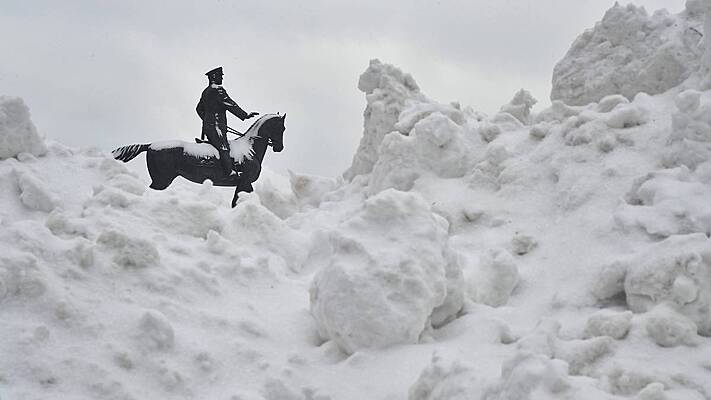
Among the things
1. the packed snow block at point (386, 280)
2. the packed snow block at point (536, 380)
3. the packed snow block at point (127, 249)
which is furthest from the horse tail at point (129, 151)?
the packed snow block at point (536, 380)

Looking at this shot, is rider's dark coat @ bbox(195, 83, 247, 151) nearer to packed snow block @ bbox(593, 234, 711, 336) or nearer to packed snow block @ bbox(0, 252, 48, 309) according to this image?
packed snow block @ bbox(0, 252, 48, 309)

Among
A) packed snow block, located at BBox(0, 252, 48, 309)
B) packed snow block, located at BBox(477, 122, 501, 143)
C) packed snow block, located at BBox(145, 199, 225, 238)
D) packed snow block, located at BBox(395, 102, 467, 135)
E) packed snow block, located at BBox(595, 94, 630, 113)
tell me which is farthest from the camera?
packed snow block, located at BBox(395, 102, 467, 135)

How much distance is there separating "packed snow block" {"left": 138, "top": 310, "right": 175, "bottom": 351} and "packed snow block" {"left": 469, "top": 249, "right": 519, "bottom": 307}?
2.13 meters

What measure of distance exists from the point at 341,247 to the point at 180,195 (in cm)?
234

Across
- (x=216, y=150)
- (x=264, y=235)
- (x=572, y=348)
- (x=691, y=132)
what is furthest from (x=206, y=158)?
(x=572, y=348)

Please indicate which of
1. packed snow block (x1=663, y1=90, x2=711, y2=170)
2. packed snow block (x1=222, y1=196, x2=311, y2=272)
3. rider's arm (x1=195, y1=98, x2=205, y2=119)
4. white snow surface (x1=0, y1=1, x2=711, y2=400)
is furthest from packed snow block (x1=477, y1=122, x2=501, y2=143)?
rider's arm (x1=195, y1=98, x2=205, y2=119)

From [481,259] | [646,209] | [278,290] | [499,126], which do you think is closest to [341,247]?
[278,290]

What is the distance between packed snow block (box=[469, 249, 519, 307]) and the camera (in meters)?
5.15

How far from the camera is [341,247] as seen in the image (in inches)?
182

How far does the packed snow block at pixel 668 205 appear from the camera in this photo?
194 inches

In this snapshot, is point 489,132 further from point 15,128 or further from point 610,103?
point 15,128

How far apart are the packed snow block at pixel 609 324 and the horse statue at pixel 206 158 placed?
5756mm

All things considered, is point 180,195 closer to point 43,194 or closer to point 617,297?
point 43,194

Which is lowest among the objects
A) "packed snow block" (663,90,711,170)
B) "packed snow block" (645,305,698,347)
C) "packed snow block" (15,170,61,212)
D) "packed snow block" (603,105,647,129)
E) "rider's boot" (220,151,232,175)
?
"packed snow block" (645,305,698,347)
